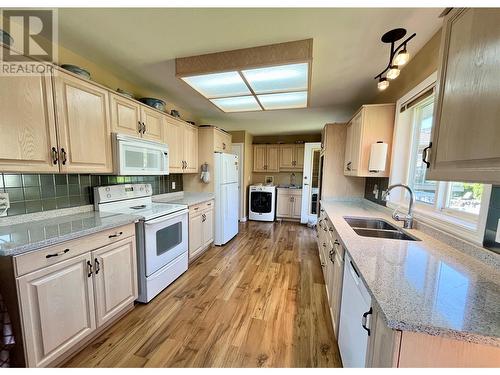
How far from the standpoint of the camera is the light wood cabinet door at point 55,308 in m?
1.15

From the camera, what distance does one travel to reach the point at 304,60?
5.23 ft

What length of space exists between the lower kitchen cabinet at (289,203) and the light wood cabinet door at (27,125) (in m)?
4.51

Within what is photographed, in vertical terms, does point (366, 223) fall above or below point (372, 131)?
below

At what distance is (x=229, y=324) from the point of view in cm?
177

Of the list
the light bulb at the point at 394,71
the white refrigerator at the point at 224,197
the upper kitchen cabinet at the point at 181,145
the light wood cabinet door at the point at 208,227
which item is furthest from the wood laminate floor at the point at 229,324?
the light bulb at the point at 394,71

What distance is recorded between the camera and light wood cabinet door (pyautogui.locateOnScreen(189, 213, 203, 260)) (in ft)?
9.18

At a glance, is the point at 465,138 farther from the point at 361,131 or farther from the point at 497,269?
the point at 361,131

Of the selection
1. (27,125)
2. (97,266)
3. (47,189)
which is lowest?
(97,266)

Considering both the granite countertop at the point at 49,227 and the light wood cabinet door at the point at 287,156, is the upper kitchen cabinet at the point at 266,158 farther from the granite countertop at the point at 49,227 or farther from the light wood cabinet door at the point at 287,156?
the granite countertop at the point at 49,227

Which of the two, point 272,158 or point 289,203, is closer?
point 289,203

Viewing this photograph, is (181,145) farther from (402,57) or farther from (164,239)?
(402,57)

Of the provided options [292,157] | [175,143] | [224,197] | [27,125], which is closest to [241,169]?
[292,157]

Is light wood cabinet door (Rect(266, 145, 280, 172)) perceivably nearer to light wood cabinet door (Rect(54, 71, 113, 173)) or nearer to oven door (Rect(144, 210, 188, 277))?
oven door (Rect(144, 210, 188, 277))

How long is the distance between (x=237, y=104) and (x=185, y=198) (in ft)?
5.26
